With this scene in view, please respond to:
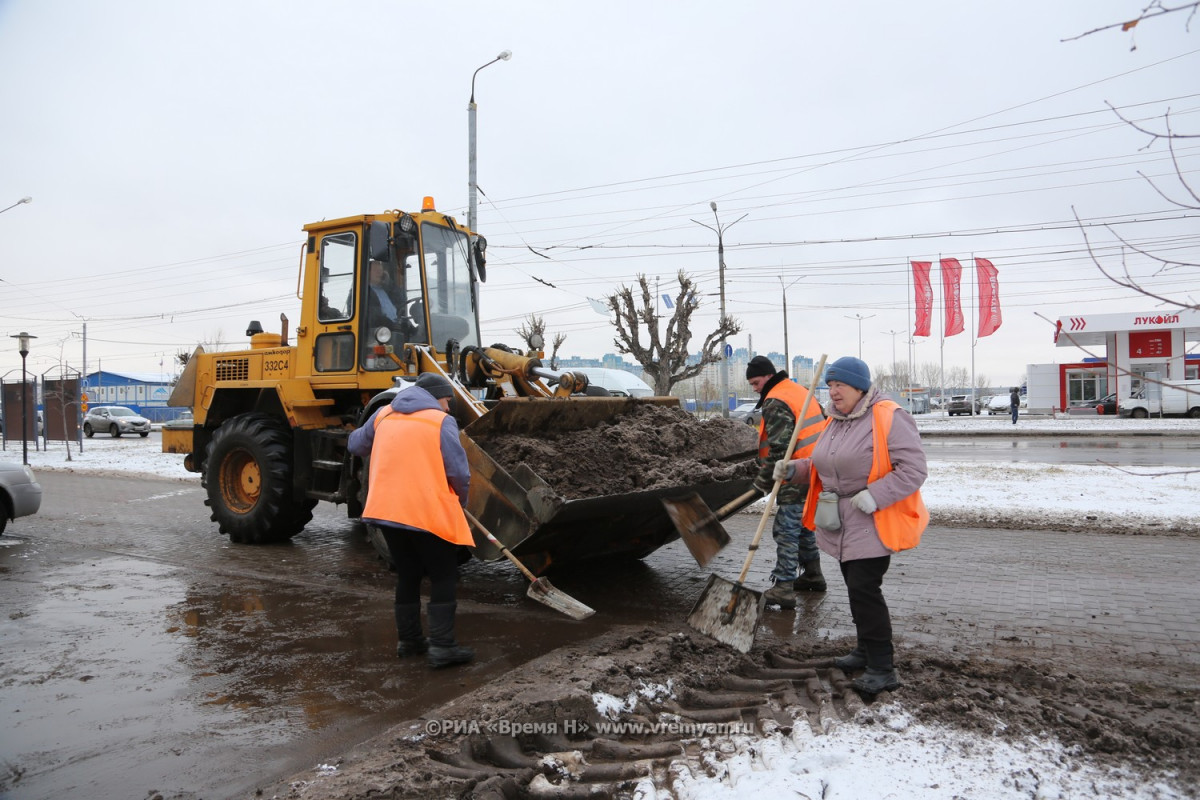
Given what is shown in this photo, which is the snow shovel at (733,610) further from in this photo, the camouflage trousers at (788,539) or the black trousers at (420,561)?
the black trousers at (420,561)

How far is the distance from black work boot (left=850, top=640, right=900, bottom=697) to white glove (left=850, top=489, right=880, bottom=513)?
2.11 feet

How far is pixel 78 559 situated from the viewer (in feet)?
26.1

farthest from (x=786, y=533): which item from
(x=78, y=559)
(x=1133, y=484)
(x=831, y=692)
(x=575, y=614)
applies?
(x=1133, y=484)

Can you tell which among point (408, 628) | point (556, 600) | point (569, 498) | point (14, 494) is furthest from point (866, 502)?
point (14, 494)

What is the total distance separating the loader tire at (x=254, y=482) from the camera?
8.23m

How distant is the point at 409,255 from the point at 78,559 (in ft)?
14.5

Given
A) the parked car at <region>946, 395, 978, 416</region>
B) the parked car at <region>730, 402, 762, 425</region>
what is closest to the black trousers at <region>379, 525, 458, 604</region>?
the parked car at <region>730, 402, 762, 425</region>

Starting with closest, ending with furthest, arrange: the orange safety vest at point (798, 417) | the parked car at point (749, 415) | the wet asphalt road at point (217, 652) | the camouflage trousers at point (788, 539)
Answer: the wet asphalt road at point (217, 652), the orange safety vest at point (798, 417), the camouflage trousers at point (788, 539), the parked car at point (749, 415)

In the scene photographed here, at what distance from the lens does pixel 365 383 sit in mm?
7703

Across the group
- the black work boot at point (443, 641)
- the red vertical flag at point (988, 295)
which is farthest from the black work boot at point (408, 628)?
the red vertical flag at point (988, 295)

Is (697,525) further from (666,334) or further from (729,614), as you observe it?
(666,334)

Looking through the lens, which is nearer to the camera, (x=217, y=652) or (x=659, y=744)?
(x=659, y=744)

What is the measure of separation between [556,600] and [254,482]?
4804mm

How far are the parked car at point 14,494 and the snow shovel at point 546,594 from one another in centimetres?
670
